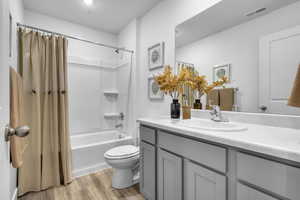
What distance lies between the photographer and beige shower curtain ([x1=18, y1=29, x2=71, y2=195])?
1839 millimetres

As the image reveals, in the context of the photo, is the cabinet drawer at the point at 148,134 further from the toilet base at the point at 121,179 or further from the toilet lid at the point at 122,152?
the toilet base at the point at 121,179

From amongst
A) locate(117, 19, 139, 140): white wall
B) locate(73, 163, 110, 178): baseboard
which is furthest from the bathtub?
locate(117, 19, 139, 140): white wall

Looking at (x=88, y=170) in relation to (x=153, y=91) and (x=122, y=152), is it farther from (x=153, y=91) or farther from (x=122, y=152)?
(x=153, y=91)

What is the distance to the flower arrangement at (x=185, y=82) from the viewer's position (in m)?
1.63

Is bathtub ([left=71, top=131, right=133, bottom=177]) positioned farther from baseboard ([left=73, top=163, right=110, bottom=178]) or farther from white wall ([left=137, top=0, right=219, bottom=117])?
white wall ([left=137, top=0, right=219, bottom=117])

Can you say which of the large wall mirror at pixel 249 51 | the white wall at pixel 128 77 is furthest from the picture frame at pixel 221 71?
the white wall at pixel 128 77

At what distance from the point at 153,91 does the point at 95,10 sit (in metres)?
1.59

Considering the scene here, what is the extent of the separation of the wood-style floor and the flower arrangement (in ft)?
4.28

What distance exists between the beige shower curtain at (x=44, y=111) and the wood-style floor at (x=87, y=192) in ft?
0.31

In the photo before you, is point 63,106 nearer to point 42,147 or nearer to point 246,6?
point 42,147

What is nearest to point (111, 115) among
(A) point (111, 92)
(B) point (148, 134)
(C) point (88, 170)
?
(A) point (111, 92)

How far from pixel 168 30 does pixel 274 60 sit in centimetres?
129

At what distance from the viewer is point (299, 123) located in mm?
1053

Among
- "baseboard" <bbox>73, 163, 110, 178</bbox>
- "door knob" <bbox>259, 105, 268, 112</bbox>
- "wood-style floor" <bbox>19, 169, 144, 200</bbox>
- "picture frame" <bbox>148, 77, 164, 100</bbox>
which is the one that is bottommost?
"wood-style floor" <bbox>19, 169, 144, 200</bbox>
